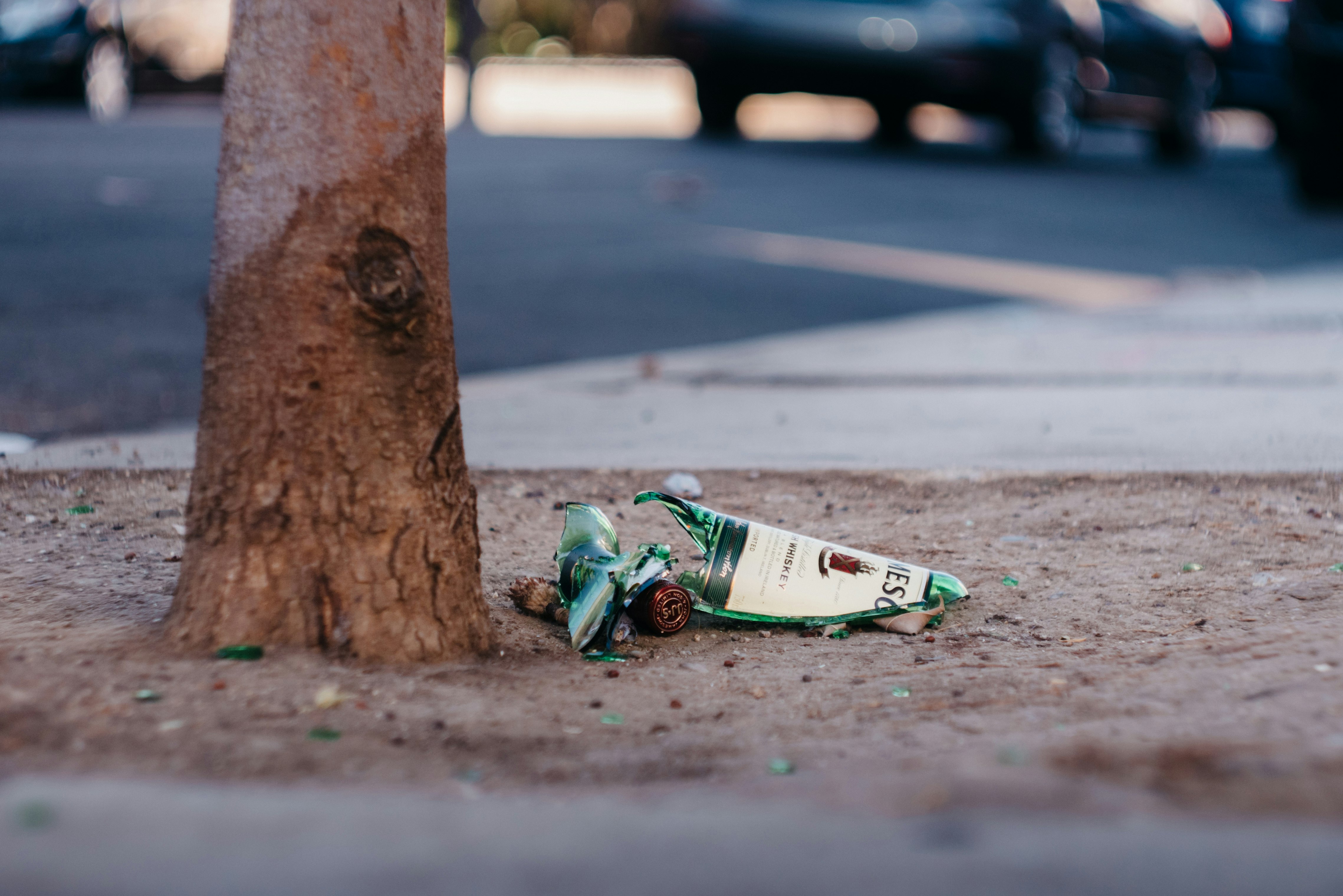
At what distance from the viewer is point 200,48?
1559 cm

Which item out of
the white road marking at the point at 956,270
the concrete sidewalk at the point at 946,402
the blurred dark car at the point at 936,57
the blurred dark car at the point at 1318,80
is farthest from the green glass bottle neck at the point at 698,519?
the blurred dark car at the point at 936,57

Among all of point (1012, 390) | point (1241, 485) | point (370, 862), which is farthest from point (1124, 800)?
point (1012, 390)

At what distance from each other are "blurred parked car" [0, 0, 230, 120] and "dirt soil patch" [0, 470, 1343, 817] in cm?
1128

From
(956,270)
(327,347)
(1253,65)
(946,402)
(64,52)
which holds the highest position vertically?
(1253,65)

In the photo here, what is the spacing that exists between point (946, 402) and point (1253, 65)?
12.7 meters

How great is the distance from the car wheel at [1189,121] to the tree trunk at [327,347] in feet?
44.1

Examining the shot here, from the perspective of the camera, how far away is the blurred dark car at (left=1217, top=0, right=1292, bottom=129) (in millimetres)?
15656

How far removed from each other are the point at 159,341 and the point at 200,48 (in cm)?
1093

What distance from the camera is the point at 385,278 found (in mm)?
2549

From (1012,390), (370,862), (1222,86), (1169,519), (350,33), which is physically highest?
(1222,86)

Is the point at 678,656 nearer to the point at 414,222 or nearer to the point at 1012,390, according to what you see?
the point at 414,222

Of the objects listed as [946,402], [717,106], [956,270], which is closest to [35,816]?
[946,402]

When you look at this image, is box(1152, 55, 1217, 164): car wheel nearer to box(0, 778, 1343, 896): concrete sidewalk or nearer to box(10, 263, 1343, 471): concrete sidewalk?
box(10, 263, 1343, 471): concrete sidewalk

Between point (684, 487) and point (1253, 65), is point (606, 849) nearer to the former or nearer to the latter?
point (684, 487)
